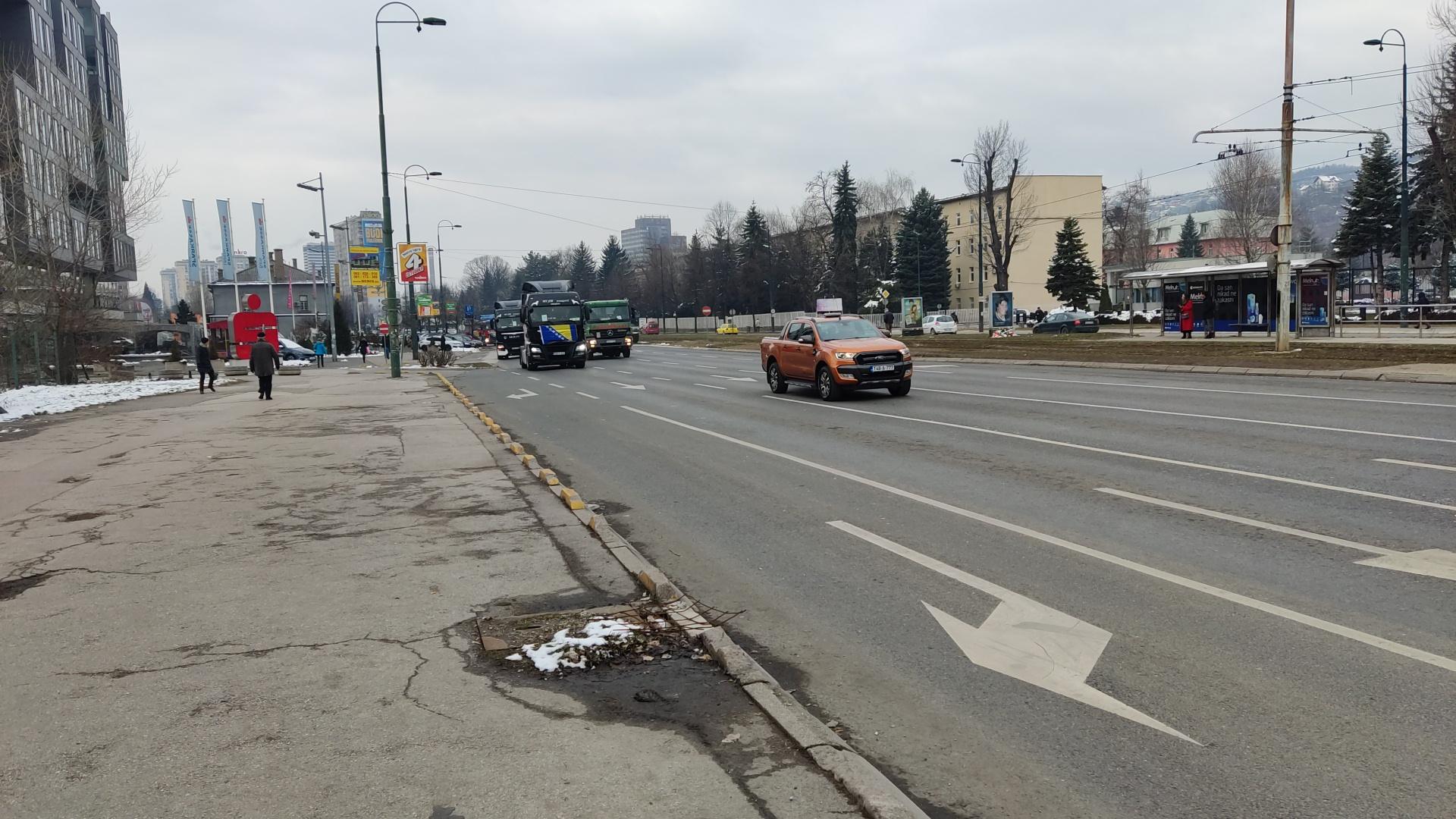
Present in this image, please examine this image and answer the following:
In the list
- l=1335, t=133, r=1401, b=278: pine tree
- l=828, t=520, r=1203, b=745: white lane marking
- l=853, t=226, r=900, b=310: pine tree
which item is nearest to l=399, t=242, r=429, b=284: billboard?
l=828, t=520, r=1203, b=745: white lane marking

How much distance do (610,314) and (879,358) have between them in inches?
1223

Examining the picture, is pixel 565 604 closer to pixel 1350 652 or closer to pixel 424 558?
pixel 424 558

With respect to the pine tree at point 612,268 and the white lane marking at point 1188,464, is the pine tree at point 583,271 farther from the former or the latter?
the white lane marking at point 1188,464

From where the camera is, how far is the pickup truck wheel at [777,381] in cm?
2175

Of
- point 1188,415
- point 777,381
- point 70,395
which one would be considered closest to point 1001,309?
point 777,381

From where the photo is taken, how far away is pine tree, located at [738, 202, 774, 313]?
110m

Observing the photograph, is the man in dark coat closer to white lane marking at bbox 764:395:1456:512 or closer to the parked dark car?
white lane marking at bbox 764:395:1456:512

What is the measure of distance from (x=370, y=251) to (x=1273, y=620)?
172 ft

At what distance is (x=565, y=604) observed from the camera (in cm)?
598

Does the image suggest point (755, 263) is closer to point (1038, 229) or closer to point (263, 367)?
point (1038, 229)

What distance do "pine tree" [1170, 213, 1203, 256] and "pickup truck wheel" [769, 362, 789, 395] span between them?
127 metres

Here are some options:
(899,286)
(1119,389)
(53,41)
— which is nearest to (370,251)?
(53,41)

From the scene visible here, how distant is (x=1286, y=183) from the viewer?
25.8 m

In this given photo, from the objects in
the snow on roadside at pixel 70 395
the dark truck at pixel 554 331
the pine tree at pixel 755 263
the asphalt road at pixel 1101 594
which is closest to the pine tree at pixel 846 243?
the pine tree at pixel 755 263
